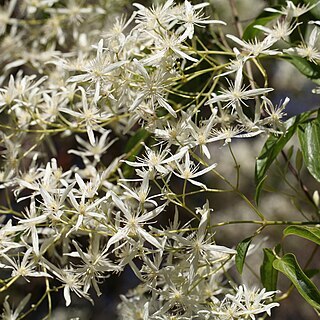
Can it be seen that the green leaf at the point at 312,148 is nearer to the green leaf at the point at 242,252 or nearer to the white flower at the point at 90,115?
the green leaf at the point at 242,252

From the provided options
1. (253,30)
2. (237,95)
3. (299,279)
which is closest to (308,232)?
(299,279)

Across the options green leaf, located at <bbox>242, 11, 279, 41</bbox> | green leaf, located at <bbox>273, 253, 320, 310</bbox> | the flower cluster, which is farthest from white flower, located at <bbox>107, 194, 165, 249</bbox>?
green leaf, located at <bbox>242, 11, 279, 41</bbox>

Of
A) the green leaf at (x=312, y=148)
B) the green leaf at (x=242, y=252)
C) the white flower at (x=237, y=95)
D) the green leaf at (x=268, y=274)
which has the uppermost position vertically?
the white flower at (x=237, y=95)

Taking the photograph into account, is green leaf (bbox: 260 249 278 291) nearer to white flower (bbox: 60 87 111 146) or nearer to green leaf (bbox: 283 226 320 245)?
green leaf (bbox: 283 226 320 245)

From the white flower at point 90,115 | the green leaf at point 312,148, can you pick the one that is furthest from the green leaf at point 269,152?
the white flower at point 90,115

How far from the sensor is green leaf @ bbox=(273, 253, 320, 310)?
2.13 ft

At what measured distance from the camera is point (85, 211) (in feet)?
2.30

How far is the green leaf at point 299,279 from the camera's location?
0.65 metres

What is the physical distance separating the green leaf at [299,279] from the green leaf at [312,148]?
0.11m

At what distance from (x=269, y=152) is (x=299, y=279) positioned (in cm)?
15

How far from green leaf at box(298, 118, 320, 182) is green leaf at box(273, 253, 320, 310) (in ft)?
0.35

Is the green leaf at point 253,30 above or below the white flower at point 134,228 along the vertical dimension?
above

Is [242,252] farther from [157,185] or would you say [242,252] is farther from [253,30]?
[253,30]

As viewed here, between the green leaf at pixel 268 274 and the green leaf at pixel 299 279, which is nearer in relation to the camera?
the green leaf at pixel 299 279
